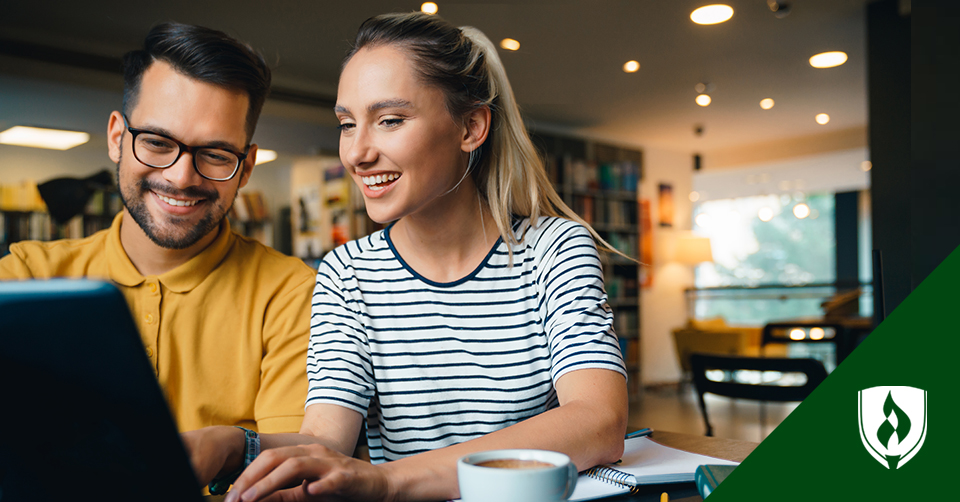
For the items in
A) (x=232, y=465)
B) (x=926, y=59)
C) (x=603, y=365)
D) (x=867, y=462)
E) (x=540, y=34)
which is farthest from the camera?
(x=540, y=34)

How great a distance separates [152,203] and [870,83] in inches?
167

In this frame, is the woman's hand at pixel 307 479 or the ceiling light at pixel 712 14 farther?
the ceiling light at pixel 712 14

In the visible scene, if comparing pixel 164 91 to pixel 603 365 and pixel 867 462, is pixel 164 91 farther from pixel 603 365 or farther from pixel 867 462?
pixel 867 462

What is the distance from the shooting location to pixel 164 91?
49.1 inches

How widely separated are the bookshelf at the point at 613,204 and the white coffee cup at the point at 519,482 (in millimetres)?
6895

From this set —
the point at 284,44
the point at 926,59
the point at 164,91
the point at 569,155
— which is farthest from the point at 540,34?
the point at 164,91

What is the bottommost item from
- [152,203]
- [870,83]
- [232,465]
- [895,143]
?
[232,465]

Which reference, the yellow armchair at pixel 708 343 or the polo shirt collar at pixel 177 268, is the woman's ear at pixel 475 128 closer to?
the polo shirt collar at pixel 177 268

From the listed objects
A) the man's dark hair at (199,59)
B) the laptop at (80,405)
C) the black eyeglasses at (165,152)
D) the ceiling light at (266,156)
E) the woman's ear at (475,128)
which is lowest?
the laptop at (80,405)

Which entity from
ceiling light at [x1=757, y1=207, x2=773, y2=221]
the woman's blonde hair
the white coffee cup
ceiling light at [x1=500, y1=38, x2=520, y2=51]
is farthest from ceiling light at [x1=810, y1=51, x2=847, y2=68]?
ceiling light at [x1=757, y1=207, x2=773, y2=221]

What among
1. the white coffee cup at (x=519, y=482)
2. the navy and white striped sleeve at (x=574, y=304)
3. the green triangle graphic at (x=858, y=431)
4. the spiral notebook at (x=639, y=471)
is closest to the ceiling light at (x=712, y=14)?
the navy and white striped sleeve at (x=574, y=304)

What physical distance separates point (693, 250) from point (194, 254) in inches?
306

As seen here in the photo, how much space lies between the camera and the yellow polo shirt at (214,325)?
1.26 meters

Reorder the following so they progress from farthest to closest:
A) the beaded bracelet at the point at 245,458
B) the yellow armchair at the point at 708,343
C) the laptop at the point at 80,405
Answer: the yellow armchair at the point at 708,343 < the beaded bracelet at the point at 245,458 < the laptop at the point at 80,405
